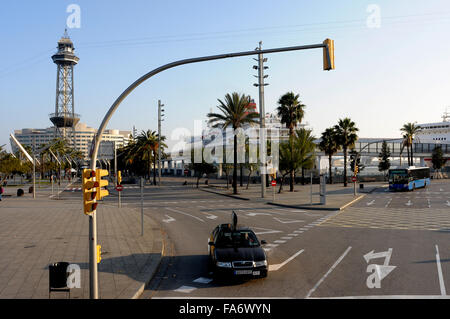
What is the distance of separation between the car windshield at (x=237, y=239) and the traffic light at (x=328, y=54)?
599cm

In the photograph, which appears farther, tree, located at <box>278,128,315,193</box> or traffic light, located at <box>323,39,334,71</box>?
tree, located at <box>278,128,315,193</box>

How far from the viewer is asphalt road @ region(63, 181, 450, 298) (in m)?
9.71

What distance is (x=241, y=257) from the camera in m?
10.6

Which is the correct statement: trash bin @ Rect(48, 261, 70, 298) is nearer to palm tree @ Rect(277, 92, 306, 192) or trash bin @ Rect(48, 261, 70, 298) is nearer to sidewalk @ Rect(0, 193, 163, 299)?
sidewalk @ Rect(0, 193, 163, 299)

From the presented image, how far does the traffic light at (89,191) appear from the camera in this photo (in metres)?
8.44

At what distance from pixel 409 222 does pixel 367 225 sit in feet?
10.1

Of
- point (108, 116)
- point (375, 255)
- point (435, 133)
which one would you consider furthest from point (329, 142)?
point (435, 133)

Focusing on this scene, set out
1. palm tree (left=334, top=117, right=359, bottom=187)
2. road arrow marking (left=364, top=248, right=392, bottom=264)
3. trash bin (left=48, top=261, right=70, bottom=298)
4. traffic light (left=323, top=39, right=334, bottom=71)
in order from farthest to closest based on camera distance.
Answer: palm tree (left=334, top=117, right=359, bottom=187), road arrow marking (left=364, top=248, right=392, bottom=264), traffic light (left=323, top=39, right=334, bottom=71), trash bin (left=48, top=261, right=70, bottom=298)

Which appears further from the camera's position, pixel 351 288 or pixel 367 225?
pixel 367 225

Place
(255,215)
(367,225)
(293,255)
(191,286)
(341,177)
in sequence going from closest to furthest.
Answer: (191,286)
(293,255)
(367,225)
(255,215)
(341,177)

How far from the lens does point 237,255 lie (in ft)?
35.2

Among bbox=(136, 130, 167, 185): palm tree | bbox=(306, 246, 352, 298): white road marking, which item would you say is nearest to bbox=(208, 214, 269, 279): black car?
bbox=(306, 246, 352, 298): white road marking
